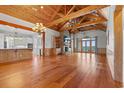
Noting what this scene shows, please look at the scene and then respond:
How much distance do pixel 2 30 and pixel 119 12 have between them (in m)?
5.95

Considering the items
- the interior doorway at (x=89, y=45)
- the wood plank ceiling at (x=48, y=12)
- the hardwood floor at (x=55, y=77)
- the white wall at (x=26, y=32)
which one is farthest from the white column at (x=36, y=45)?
the interior doorway at (x=89, y=45)

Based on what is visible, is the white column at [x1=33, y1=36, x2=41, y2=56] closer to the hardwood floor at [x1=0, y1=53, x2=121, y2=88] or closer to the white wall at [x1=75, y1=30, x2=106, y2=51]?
the hardwood floor at [x1=0, y1=53, x2=121, y2=88]

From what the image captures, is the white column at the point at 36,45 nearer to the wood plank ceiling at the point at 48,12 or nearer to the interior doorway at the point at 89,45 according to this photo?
the wood plank ceiling at the point at 48,12

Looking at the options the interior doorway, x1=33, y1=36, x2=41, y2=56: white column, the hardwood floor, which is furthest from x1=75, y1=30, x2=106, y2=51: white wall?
the hardwood floor

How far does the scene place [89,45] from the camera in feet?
46.5

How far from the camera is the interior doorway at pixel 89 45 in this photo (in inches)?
544

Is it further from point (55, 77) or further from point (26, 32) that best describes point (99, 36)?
point (55, 77)

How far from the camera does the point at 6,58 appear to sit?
5715 millimetres

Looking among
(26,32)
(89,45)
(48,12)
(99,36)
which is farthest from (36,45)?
(99,36)

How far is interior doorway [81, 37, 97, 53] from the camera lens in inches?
544

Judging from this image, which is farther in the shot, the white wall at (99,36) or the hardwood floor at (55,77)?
the white wall at (99,36)

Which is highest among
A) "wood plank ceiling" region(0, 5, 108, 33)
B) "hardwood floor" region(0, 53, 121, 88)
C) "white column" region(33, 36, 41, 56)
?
"wood plank ceiling" region(0, 5, 108, 33)
